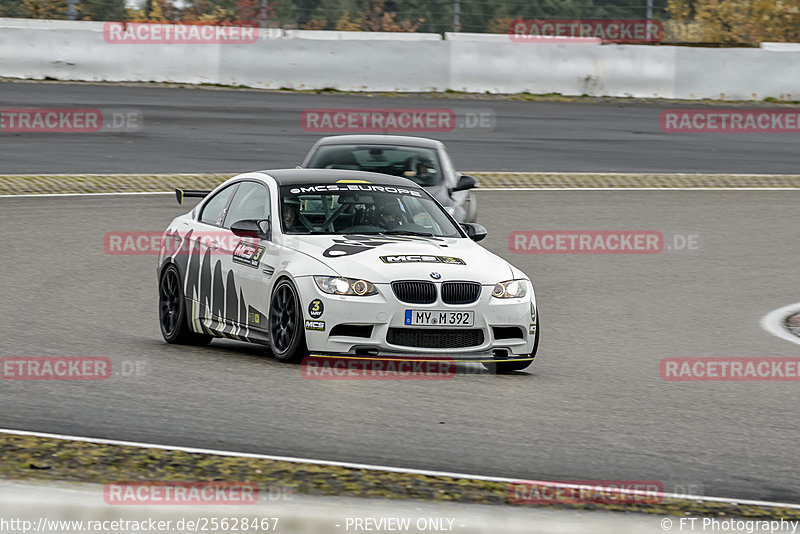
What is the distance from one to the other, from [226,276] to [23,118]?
16.0 metres

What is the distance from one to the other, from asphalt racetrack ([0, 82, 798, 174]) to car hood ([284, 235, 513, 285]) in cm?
1190

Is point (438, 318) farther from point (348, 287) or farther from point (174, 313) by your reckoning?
point (174, 313)

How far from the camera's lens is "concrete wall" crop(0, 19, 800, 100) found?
28.0 metres

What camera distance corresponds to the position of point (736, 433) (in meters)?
7.92

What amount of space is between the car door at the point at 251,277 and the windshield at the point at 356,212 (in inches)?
8.6

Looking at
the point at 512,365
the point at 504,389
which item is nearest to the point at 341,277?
the point at 504,389

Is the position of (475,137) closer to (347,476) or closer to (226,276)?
(226,276)

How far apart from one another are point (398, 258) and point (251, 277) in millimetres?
1197

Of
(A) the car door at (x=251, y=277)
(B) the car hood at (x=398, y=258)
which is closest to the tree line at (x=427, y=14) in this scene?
(A) the car door at (x=251, y=277)

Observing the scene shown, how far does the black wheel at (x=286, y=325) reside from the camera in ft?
31.2

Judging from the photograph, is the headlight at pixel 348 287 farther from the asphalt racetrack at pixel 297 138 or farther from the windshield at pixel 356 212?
the asphalt racetrack at pixel 297 138

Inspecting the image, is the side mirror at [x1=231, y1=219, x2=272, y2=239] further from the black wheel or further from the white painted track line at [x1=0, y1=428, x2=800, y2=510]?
the white painted track line at [x1=0, y1=428, x2=800, y2=510]

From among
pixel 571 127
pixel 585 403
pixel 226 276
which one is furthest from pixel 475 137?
pixel 585 403

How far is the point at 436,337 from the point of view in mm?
9469
